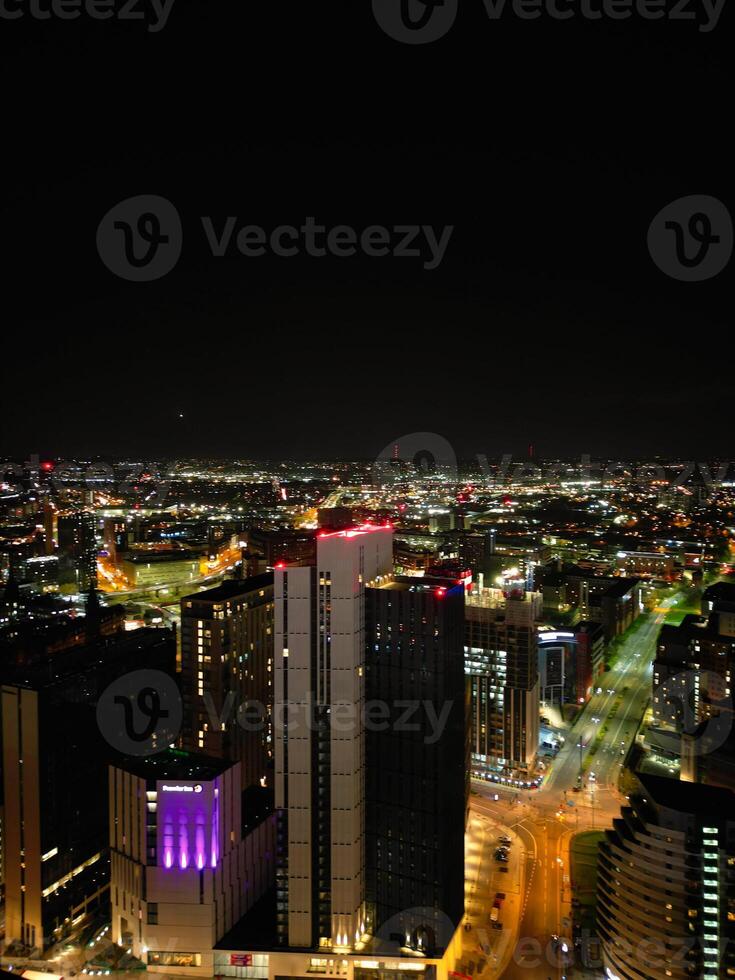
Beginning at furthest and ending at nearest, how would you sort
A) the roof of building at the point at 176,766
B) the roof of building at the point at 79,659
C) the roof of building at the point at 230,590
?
the roof of building at the point at 230,590 → the roof of building at the point at 79,659 → the roof of building at the point at 176,766

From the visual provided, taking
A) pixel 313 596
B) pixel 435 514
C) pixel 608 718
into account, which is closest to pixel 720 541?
pixel 435 514

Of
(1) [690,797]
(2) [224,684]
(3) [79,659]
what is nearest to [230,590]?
(2) [224,684]

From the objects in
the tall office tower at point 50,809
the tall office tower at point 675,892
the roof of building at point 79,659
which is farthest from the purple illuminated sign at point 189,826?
the tall office tower at point 675,892

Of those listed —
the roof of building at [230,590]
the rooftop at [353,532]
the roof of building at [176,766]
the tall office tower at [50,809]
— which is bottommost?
the tall office tower at [50,809]

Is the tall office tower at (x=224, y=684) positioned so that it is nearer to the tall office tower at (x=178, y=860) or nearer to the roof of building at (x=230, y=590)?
the roof of building at (x=230, y=590)

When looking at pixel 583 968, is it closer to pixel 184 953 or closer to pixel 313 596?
pixel 184 953

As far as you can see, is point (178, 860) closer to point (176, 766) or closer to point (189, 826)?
point (189, 826)

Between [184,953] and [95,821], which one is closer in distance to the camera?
[184,953]
